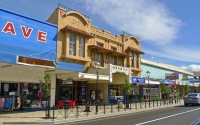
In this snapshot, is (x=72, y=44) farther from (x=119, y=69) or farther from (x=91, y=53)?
(x=119, y=69)

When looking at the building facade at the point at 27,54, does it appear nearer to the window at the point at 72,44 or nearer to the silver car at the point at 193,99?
the window at the point at 72,44

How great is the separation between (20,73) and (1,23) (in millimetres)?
4425

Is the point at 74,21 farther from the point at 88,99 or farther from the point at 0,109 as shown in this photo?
the point at 0,109

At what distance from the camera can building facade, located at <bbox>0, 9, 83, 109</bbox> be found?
18703 mm

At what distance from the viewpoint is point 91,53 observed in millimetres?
28156

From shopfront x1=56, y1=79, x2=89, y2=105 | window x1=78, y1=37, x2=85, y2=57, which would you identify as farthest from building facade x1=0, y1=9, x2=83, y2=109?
window x1=78, y1=37, x2=85, y2=57

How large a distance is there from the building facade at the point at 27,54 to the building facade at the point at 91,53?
1401mm

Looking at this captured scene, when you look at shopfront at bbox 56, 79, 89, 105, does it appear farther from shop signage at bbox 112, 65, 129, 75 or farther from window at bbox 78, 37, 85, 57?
shop signage at bbox 112, 65, 129, 75

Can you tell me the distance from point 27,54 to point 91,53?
370 inches

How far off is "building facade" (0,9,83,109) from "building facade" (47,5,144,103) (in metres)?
1.40

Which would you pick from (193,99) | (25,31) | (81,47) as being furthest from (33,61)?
(193,99)

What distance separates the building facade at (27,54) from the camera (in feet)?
61.4

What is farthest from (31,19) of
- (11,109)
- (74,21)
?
(11,109)

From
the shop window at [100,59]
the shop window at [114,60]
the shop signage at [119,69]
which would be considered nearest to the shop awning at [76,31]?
the shop window at [100,59]
